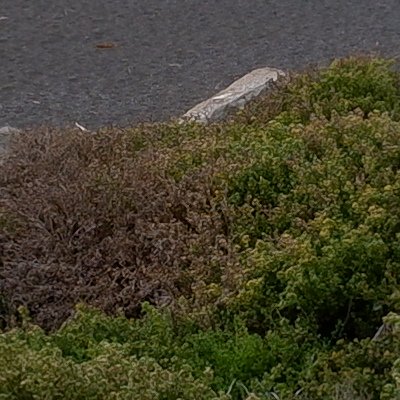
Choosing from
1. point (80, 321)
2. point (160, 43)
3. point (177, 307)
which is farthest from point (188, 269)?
point (160, 43)

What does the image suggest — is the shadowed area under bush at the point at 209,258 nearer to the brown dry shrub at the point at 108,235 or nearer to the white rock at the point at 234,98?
the brown dry shrub at the point at 108,235

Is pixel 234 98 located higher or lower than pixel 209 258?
lower

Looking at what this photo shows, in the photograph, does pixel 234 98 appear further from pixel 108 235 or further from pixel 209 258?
pixel 209 258

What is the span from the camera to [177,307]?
10.5 feet

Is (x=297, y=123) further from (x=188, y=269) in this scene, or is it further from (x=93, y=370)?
(x=93, y=370)

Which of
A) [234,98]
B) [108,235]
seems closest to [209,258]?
[108,235]

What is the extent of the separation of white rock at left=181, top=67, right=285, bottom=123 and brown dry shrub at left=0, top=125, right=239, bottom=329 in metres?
0.98

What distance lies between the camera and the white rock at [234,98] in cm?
495

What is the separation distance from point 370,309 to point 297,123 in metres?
1.17

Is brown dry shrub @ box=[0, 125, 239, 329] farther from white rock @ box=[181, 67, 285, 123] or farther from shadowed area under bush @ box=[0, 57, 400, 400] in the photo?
white rock @ box=[181, 67, 285, 123]

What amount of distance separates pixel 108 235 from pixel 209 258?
0.43 meters

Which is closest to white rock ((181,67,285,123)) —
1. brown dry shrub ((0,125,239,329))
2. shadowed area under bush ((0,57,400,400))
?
shadowed area under bush ((0,57,400,400))

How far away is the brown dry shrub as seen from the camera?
3.38m

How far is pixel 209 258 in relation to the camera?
3.37 metres
